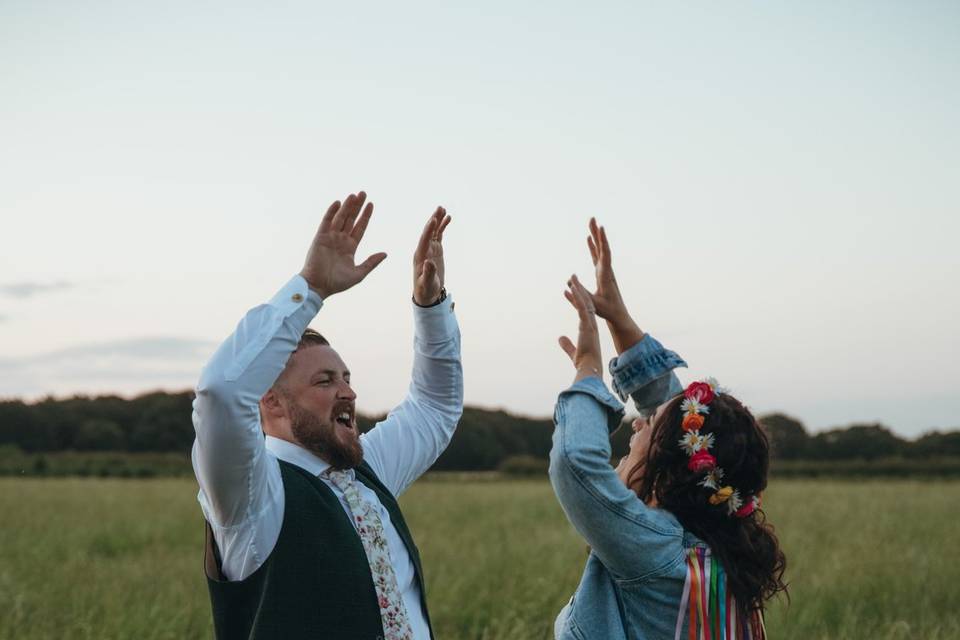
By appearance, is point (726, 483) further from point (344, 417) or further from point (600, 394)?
point (344, 417)

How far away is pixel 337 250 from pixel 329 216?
9 cm

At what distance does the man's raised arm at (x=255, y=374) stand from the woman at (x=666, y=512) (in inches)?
25.6

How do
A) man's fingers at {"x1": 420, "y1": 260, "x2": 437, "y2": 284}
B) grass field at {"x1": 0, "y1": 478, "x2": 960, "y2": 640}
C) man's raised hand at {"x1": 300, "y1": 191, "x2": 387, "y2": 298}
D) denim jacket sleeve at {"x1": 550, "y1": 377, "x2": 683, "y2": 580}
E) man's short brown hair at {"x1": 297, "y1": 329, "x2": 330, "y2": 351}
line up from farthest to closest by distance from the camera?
grass field at {"x1": 0, "y1": 478, "x2": 960, "y2": 640} → man's fingers at {"x1": 420, "y1": 260, "x2": 437, "y2": 284} → man's short brown hair at {"x1": 297, "y1": 329, "x2": 330, "y2": 351} → man's raised hand at {"x1": 300, "y1": 191, "x2": 387, "y2": 298} → denim jacket sleeve at {"x1": 550, "y1": 377, "x2": 683, "y2": 580}

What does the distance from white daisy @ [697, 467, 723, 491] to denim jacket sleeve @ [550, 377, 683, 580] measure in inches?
5.1

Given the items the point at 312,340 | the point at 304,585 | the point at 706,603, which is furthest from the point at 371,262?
the point at 706,603

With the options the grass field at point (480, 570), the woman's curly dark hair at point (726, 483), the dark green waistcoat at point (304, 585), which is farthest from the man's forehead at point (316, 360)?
the grass field at point (480, 570)

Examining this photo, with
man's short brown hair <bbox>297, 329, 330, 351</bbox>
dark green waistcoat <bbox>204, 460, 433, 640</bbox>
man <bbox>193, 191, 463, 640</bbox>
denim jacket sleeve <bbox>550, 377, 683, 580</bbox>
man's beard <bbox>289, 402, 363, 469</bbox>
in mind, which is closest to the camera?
denim jacket sleeve <bbox>550, 377, 683, 580</bbox>

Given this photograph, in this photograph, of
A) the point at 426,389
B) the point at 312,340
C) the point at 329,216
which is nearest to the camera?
the point at 329,216

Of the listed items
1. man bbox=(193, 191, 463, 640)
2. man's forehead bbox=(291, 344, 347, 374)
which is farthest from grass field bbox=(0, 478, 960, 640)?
man's forehead bbox=(291, 344, 347, 374)

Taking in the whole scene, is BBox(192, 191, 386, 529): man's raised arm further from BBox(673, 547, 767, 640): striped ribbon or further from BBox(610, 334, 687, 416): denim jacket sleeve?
BBox(673, 547, 767, 640): striped ribbon

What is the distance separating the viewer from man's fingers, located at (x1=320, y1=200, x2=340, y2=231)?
269 cm

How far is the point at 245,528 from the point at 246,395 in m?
0.39

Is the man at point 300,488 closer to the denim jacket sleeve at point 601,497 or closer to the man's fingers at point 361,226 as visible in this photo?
the man's fingers at point 361,226

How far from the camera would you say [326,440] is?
2.82 meters
